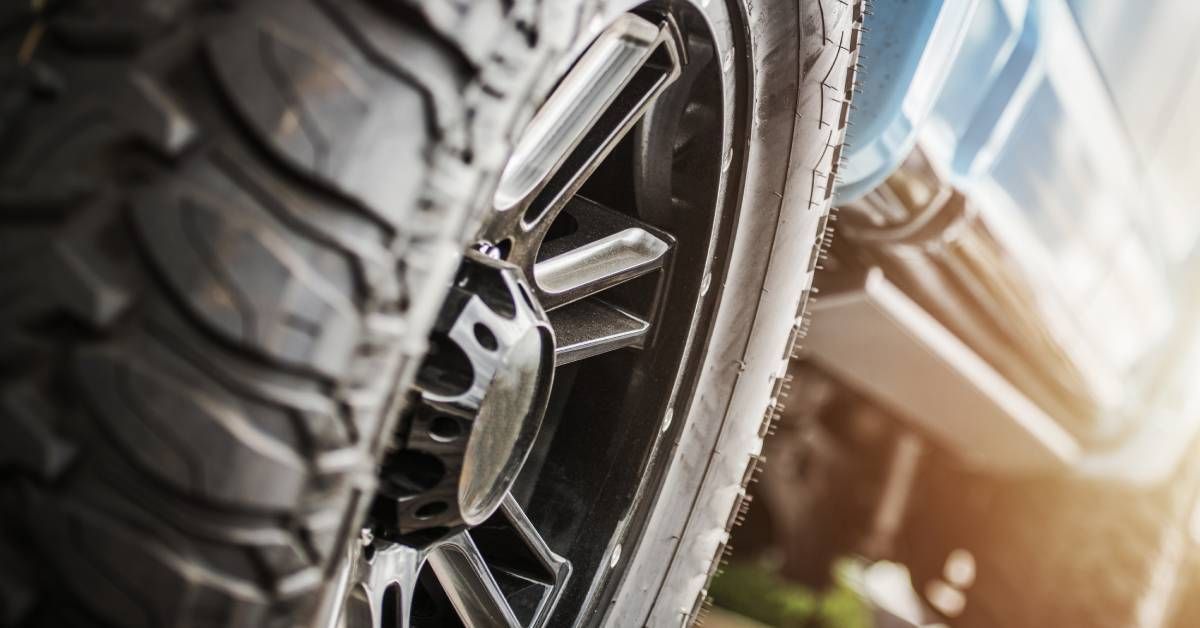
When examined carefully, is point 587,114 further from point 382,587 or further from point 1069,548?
point 1069,548

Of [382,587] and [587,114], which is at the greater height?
[587,114]

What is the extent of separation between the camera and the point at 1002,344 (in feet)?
7.47

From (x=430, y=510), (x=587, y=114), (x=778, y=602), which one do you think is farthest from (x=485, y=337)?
(x=778, y=602)

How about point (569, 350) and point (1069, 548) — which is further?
point (1069, 548)

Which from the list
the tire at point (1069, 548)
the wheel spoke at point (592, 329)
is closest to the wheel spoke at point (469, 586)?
the wheel spoke at point (592, 329)

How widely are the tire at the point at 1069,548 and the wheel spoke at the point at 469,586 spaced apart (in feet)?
7.61

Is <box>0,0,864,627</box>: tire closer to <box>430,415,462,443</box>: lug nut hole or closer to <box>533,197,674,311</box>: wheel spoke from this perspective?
<box>430,415,462,443</box>: lug nut hole

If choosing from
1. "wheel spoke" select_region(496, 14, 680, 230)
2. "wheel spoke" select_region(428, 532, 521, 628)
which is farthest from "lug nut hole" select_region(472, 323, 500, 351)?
"wheel spoke" select_region(428, 532, 521, 628)

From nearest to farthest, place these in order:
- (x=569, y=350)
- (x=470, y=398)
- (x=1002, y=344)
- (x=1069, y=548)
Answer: (x=470, y=398)
(x=569, y=350)
(x=1002, y=344)
(x=1069, y=548)

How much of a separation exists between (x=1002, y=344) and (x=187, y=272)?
80.9 inches

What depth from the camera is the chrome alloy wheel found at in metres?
0.87

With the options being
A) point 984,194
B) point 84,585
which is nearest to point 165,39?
point 84,585

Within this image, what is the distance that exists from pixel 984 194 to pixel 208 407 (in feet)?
5.14

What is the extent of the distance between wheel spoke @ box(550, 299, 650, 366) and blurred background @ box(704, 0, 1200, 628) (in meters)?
0.38
